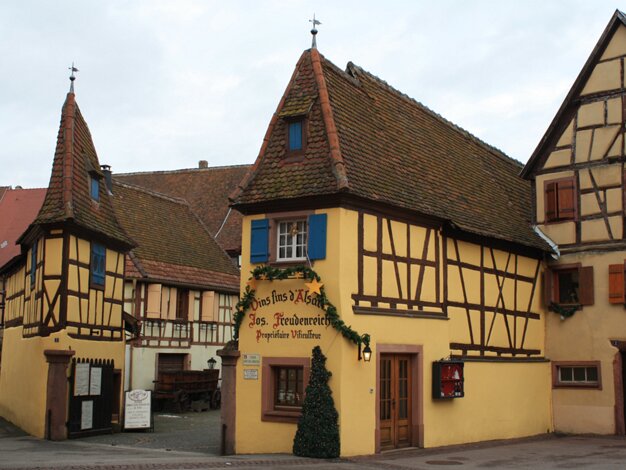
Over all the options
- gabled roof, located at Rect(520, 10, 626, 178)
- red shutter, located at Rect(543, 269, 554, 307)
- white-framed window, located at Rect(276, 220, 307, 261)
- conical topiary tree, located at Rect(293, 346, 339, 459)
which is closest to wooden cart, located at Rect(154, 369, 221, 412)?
red shutter, located at Rect(543, 269, 554, 307)

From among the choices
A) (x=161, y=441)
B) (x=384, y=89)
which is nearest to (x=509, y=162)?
(x=384, y=89)

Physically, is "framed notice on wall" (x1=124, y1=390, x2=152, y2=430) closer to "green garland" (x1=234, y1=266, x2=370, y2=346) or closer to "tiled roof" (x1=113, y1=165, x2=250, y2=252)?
"green garland" (x1=234, y1=266, x2=370, y2=346)

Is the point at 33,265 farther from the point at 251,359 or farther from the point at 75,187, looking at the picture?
the point at 251,359

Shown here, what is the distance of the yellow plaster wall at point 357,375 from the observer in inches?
727

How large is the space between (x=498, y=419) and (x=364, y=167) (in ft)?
27.2

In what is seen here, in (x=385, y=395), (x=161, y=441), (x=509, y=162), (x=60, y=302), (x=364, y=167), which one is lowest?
(x=161, y=441)

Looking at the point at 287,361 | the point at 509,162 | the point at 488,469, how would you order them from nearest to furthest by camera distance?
the point at 488,469
the point at 287,361
the point at 509,162

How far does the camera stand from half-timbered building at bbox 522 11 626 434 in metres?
24.9

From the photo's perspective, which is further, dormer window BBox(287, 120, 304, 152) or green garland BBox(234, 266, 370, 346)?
dormer window BBox(287, 120, 304, 152)

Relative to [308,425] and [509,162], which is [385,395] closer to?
[308,425]

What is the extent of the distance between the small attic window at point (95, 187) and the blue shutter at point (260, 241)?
8603 millimetres

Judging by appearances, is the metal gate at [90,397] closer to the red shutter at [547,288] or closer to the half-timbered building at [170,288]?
the half-timbered building at [170,288]

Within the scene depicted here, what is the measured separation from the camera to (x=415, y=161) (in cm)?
2323

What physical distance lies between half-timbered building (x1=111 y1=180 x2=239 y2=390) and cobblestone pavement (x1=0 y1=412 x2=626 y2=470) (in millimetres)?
10039
